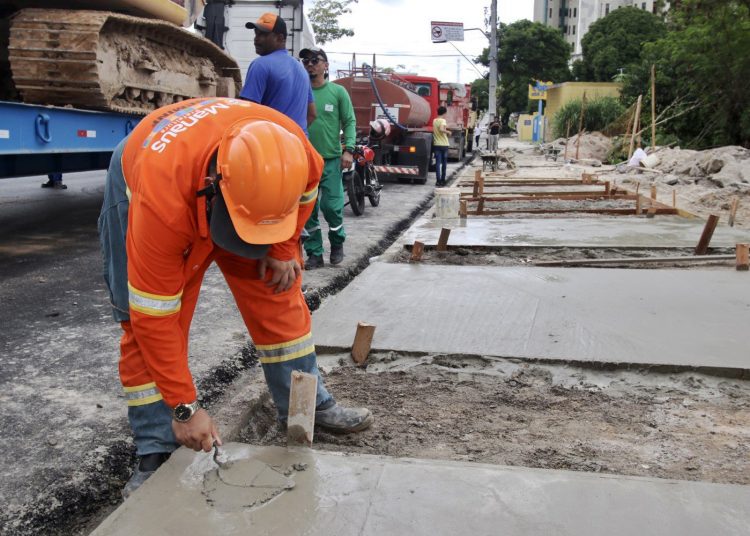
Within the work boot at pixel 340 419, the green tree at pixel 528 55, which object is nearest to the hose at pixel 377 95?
the work boot at pixel 340 419

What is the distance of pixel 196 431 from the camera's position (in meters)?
2.42

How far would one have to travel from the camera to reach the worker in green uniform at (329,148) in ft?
21.1

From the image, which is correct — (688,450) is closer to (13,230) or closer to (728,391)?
(728,391)

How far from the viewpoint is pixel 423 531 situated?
2270mm

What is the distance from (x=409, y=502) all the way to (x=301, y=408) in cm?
64

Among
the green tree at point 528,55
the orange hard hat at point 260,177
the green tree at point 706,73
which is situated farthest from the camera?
the green tree at point 528,55

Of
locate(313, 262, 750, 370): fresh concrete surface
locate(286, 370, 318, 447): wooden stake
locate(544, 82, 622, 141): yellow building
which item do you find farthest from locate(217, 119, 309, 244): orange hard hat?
locate(544, 82, 622, 141): yellow building

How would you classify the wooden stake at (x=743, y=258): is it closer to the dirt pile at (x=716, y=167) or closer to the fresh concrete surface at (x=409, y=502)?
the fresh concrete surface at (x=409, y=502)

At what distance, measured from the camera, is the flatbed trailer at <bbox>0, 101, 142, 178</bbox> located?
5.40 metres

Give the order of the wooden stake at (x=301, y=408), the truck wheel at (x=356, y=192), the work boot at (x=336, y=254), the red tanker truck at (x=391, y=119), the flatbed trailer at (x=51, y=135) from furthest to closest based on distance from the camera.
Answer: the red tanker truck at (x=391, y=119)
the truck wheel at (x=356, y=192)
the work boot at (x=336, y=254)
the flatbed trailer at (x=51, y=135)
the wooden stake at (x=301, y=408)

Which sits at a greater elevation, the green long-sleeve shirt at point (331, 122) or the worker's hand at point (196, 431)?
the green long-sleeve shirt at point (331, 122)

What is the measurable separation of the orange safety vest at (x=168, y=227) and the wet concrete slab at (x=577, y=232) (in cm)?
473

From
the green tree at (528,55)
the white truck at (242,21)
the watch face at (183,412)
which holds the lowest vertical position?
the watch face at (183,412)

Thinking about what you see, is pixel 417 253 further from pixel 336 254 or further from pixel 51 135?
pixel 51 135
